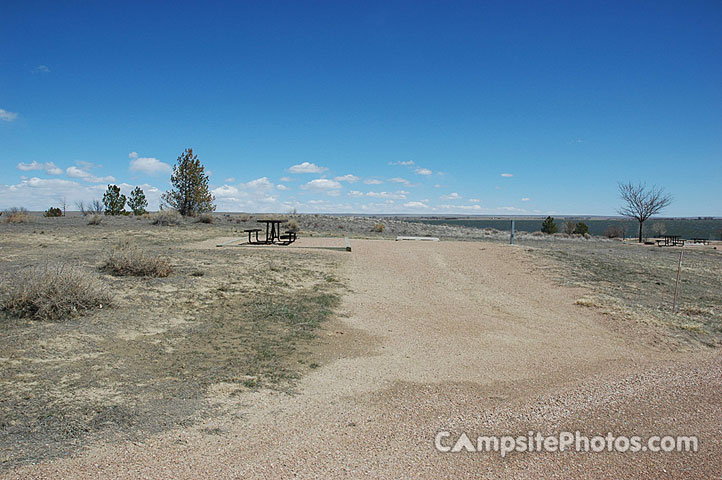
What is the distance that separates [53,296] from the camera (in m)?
6.47

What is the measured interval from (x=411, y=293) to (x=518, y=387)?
5.16 m

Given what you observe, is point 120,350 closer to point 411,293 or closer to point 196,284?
point 196,284

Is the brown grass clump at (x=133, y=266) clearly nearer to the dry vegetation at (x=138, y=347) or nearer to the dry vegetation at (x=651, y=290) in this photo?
the dry vegetation at (x=138, y=347)

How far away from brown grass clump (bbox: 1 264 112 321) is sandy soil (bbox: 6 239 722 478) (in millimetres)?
3370

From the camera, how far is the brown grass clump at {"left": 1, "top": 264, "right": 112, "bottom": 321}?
6348mm

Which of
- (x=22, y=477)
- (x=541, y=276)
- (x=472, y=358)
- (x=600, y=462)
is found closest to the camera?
(x=22, y=477)

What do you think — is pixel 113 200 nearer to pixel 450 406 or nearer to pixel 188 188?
pixel 188 188

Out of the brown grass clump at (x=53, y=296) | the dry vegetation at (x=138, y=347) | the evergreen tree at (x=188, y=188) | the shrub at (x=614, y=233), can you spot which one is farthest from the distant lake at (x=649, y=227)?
the brown grass clump at (x=53, y=296)

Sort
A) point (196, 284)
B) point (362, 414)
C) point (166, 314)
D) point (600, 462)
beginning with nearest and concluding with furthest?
point (600, 462) < point (362, 414) < point (166, 314) < point (196, 284)

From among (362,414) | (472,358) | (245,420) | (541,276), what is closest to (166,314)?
(245,420)

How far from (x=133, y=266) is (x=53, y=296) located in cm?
301

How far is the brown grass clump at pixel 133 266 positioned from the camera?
945 cm

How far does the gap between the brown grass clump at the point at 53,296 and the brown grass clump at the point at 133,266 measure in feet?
7.60

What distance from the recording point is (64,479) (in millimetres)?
3025
